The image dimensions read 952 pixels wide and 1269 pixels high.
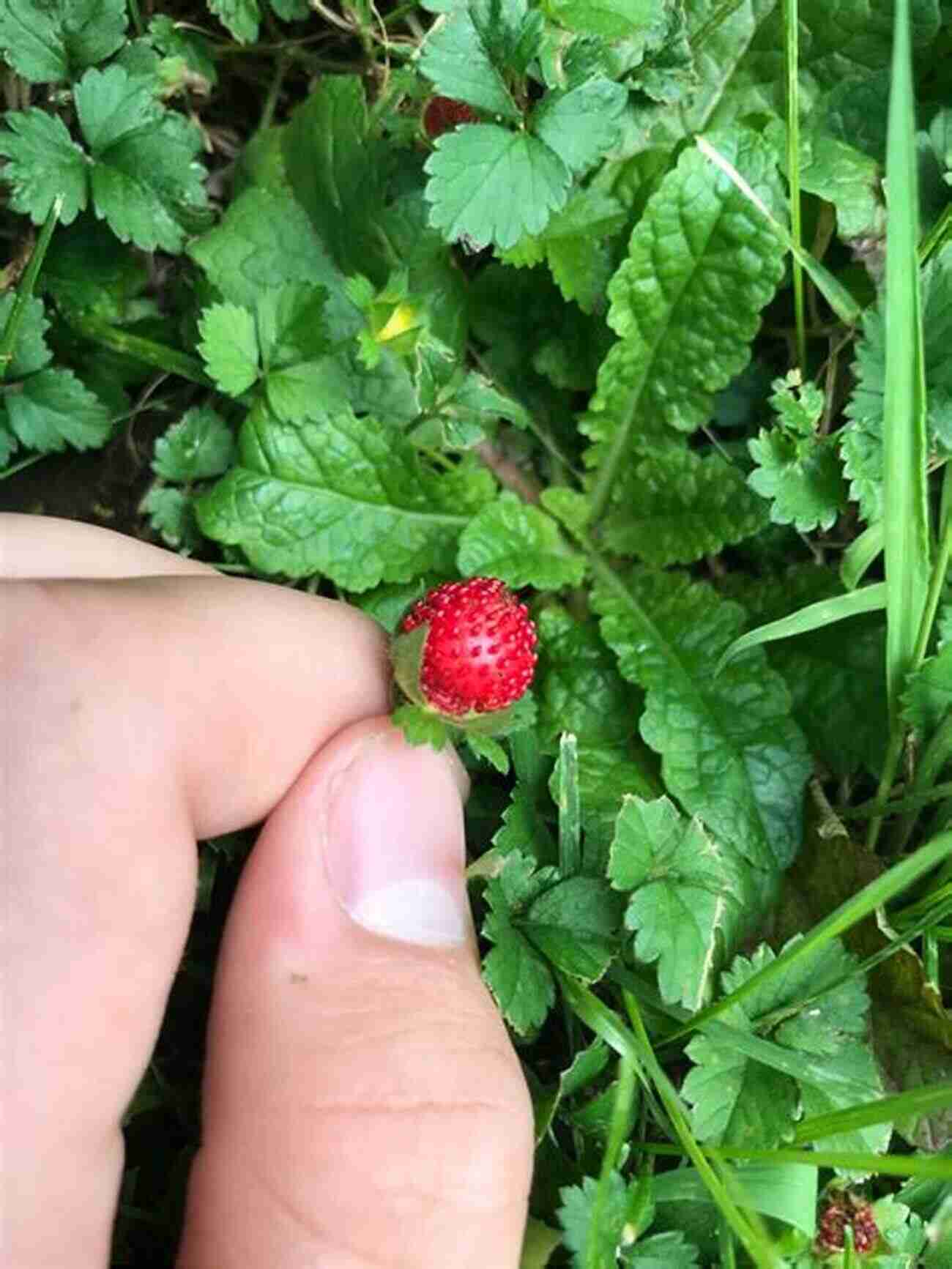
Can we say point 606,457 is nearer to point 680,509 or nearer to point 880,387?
point 680,509

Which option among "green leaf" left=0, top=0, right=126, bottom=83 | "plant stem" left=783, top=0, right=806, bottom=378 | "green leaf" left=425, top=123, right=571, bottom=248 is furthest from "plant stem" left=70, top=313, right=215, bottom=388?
"plant stem" left=783, top=0, right=806, bottom=378

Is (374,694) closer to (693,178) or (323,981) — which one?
(323,981)

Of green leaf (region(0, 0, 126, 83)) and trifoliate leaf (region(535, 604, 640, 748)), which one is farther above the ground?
green leaf (region(0, 0, 126, 83))

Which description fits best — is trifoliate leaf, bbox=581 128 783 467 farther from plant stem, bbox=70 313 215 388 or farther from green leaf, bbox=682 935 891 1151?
green leaf, bbox=682 935 891 1151

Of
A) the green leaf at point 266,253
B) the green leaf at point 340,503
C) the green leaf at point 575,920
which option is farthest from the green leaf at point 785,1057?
the green leaf at point 266,253

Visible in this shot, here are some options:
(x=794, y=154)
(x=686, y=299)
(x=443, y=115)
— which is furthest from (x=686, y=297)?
(x=443, y=115)
